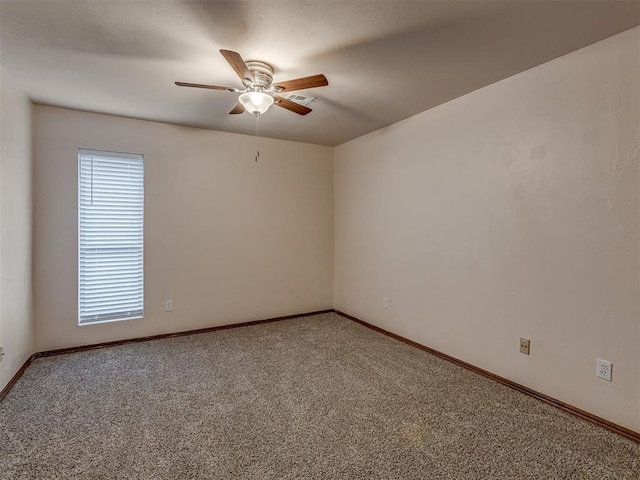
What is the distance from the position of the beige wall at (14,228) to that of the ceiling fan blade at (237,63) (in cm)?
183

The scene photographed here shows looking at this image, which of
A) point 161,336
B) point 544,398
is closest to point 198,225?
point 161,336

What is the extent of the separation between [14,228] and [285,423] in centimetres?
258

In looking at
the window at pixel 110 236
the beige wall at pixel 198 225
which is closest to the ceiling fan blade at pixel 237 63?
the beige wall at pixel 198 225

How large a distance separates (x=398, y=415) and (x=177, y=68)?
9.07 feet

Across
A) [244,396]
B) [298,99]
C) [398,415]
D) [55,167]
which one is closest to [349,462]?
[398,415]

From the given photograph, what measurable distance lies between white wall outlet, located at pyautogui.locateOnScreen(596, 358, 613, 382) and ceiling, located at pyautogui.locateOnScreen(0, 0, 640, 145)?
196 cm

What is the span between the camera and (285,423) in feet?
6.77

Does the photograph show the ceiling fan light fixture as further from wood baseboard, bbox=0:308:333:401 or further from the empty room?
wood baseboard, bbox=0:308:333:401

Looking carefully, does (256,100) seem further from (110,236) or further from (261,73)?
(110,236)

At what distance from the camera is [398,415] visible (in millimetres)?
2146

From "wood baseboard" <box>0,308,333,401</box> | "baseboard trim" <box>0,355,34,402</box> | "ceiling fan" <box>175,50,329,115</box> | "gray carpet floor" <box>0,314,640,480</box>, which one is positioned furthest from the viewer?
"wood baseboard" <box>0,308,333,401</box>

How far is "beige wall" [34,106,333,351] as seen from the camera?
3.19 m

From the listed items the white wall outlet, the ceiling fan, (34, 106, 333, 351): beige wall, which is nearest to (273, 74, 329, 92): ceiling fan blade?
the ceiling fan

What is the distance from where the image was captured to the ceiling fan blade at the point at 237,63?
5.74ft
